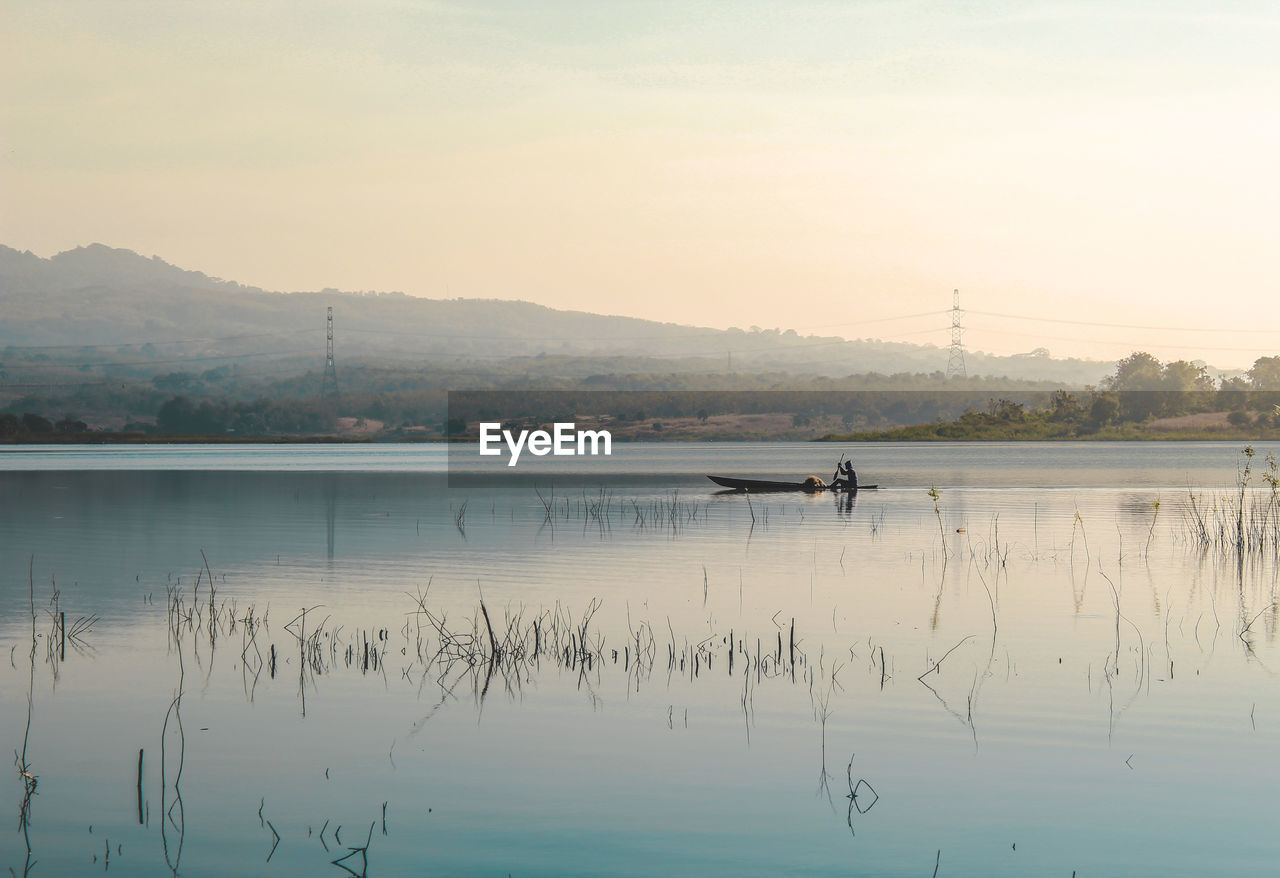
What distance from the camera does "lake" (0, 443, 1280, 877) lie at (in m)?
10.7

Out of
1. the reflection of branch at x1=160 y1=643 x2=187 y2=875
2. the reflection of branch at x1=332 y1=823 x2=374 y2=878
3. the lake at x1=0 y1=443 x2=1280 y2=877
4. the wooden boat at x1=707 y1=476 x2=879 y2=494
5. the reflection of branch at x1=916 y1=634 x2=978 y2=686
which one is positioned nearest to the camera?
the reflection of branch at x1=332 y1=823 x2=374 y2=878

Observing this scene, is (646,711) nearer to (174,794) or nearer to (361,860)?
(361,860)

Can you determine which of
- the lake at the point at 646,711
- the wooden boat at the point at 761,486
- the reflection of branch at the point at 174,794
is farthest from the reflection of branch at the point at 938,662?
the wooden boat at the point at 761,486

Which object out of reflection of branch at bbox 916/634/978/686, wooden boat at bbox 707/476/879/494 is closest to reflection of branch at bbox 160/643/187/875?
reflection of branch at bbox 916/634/978/686

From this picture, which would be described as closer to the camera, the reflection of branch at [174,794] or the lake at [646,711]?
the reflection of branch at [174,794]

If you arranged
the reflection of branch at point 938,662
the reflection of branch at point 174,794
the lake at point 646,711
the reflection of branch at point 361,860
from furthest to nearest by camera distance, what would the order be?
the reflection of branch at point 938,662 < the lake at point 646,711 < the reflection of branch at point 174,794 < the reflection of branch at point 361,860

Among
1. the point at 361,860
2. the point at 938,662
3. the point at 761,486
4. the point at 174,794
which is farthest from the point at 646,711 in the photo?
the point at 761,486

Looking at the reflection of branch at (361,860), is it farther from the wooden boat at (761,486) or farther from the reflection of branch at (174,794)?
the wooden boat at (761,486)

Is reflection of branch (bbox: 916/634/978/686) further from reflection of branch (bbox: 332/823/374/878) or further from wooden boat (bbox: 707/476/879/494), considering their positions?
wooden boat (bbox: 707/476/879/494)

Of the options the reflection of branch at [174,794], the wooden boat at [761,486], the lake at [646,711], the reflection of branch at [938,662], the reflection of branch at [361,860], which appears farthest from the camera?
the wooden boat at [761,486]

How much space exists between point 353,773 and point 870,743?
215 inches

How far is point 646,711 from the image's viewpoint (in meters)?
15.1

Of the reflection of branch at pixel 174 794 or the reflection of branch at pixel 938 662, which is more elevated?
the reflection of branch at pixel 938 662

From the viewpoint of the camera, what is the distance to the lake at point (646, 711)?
35.2ft
